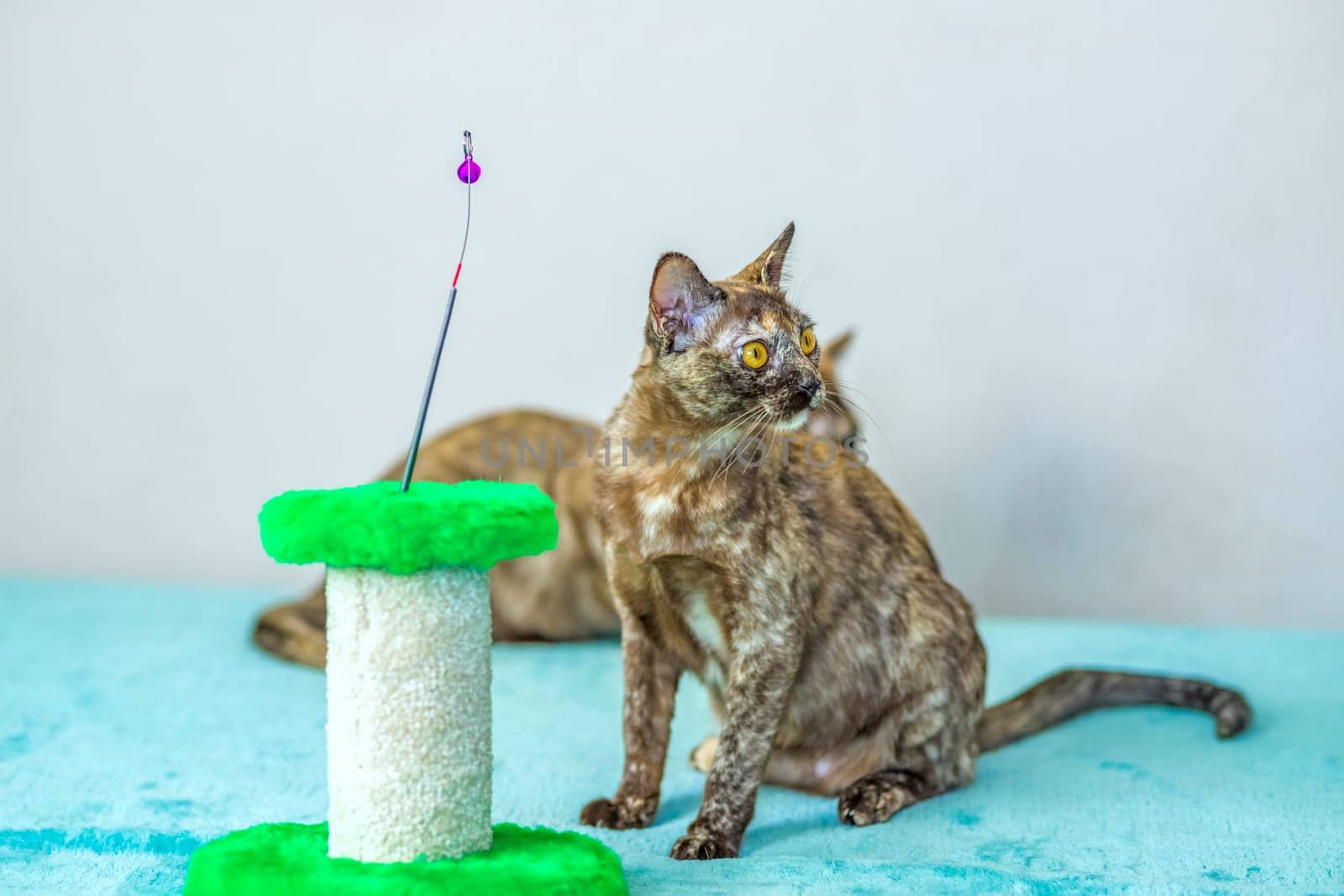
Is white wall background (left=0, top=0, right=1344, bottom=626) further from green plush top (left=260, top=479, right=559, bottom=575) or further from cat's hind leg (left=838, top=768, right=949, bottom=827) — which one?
green plush top (left=260, top=479, right=559, bottom=575)

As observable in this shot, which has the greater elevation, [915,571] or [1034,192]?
[1034,192]

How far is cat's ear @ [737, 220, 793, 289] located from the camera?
1771mm

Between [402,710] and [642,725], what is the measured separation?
0.62 m

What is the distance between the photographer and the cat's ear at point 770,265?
1771mm

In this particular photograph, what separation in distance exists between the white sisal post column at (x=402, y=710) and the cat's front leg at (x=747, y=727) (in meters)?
0.47

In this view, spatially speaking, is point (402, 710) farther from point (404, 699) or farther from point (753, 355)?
point (753, 355)

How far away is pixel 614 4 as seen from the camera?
135 inches

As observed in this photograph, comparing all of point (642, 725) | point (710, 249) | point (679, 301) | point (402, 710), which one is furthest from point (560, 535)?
point (402, 710)

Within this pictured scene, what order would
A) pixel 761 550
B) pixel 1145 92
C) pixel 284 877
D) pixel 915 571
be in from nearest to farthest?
1. pixel 284 877
2. pixel 761 550
3. pixel 915 571
4. pixel 1145 92

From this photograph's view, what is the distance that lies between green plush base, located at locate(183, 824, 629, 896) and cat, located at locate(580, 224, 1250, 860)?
0.36 meters

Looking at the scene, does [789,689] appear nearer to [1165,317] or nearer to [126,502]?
[1165,317]

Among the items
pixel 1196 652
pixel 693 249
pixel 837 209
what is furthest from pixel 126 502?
pixel 1196 652

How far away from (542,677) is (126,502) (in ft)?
5.43

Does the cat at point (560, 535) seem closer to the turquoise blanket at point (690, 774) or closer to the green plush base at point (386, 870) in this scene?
the turquoise blanket at point (690, 774)
